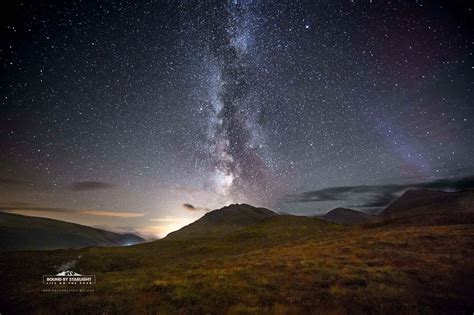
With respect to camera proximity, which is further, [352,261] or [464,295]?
[352,261]

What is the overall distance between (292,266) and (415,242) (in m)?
13.2

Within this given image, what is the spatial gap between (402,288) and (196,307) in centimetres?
964

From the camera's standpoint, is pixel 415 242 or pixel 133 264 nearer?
pixel 415 242

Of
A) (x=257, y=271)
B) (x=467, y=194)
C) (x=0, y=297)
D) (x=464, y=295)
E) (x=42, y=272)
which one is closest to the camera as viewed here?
(x=464, y=295)

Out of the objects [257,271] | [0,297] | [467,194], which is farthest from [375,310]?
[467,194]

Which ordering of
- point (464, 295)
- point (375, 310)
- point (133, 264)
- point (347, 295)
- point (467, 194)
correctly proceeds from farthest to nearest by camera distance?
1. point (467, 194)
2. point (133, 264)
3. point (347, 295)
4. point (464, 295)
5. point (375, 310)

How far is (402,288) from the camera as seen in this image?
1232 centimetres

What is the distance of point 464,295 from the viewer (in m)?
10.9

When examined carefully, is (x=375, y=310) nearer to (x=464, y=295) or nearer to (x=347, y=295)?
(x=347, y=295)

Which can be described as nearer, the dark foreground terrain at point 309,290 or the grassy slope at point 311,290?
the dark foreground terrain at point 309,290

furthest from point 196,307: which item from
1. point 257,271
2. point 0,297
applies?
point 0,297

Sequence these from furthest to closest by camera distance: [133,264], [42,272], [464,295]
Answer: [133,264] → [42,272] → [464,295]

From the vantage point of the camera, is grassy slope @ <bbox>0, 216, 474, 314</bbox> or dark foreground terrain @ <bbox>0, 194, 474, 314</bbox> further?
grassy slope @ <bbox>0, 216, 474, 314</bbox>

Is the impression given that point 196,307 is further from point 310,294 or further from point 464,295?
point 464,295
